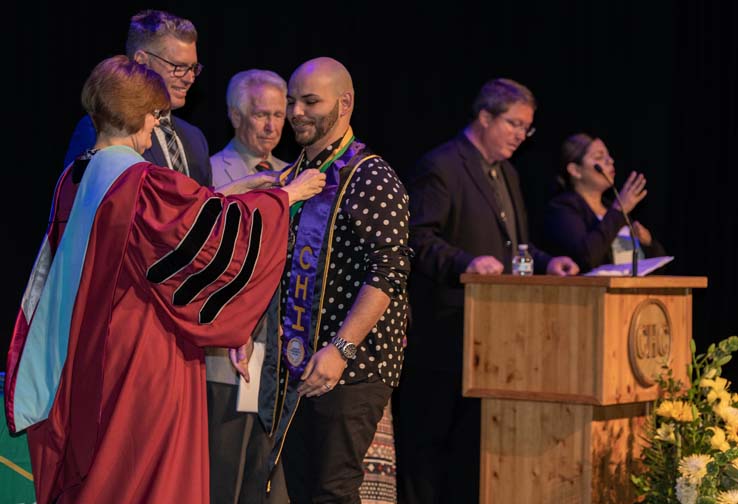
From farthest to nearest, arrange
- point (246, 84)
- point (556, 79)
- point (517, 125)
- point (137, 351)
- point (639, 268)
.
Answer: point (556, 79) < point (517, 125) < point (246, 84) < point (639, 268) < point (137, 351)

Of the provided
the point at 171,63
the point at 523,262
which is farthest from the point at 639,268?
the point at 171,63

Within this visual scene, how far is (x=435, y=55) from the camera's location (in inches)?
226

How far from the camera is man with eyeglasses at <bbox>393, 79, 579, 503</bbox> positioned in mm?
4703

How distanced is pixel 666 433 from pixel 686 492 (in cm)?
27

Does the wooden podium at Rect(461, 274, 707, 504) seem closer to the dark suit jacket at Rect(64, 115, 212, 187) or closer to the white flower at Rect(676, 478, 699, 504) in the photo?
the white flower at Rect(676, 478, 699, 504)

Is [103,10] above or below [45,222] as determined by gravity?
above

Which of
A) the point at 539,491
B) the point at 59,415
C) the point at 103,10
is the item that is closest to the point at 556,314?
the point at 539,491

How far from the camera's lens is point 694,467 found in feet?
11.8

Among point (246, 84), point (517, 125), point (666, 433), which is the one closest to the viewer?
point (666, 433)

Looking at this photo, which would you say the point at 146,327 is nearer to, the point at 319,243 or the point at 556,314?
the point at 319,243

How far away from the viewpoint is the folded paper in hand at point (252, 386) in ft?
12.1

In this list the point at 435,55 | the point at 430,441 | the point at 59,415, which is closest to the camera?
the point at 59,415

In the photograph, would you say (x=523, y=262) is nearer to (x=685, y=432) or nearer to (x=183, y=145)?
(x=685, y=432)

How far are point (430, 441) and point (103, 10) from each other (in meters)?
2.18
